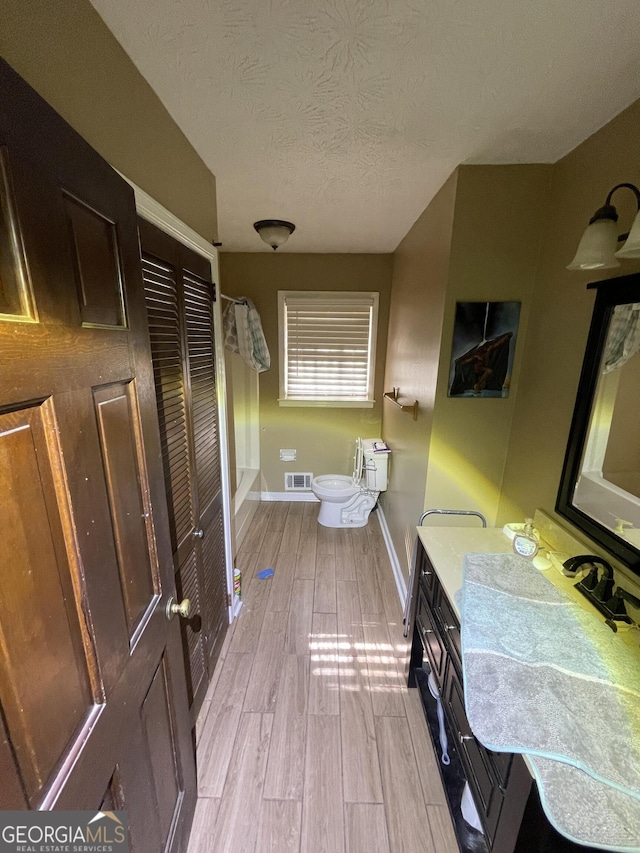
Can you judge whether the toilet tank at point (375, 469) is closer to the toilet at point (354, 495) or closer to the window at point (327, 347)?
the toilet at point (354, 495)

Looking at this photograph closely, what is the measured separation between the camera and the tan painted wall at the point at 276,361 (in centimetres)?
316

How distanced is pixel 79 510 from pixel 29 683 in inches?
9.8

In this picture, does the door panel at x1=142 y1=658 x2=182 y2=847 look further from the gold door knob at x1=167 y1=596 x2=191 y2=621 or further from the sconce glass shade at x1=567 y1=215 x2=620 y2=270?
the sconce glass shade at x1=567 y1=215 x2=620 y2=270

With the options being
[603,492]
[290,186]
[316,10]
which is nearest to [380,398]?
[290,186]

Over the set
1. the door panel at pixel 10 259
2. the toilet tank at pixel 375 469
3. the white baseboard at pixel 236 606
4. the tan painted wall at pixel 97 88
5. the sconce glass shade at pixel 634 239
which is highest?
the tan painted wall at pixel 97 88

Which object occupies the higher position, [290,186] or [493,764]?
[290,186]

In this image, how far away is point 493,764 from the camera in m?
0.91

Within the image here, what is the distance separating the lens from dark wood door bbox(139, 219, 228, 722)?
1184mm

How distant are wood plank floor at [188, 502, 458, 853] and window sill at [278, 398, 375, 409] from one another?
5.38 ft

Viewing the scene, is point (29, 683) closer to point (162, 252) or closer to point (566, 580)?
point (162, 252)

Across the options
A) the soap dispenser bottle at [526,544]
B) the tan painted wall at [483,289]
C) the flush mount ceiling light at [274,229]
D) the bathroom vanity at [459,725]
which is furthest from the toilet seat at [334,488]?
the flush mount ceiling light at [274,229]

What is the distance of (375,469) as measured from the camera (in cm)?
297

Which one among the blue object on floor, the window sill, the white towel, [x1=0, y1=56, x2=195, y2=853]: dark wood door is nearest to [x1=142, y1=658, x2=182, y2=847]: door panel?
[x1=0, y1=56, x2=195, y2=853]: dark wood door

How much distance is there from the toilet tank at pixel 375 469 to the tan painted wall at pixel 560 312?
1300mm
